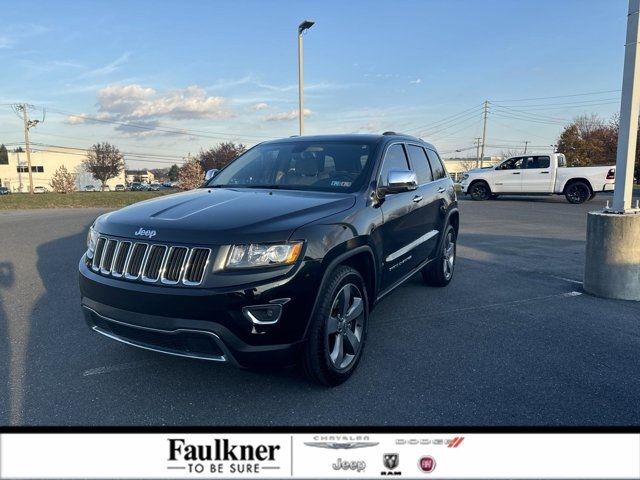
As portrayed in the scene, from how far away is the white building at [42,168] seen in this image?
294 feet

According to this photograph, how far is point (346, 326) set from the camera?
329cm

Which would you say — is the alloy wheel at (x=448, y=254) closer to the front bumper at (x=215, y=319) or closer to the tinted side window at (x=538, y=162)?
the front bumper at (x=215, y=319)

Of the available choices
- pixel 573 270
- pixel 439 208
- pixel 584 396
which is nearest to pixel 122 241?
pixel 584 396

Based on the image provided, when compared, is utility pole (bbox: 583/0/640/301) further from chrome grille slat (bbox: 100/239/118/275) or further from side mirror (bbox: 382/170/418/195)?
chrome grille slat (bbox: 100/239/118/275)

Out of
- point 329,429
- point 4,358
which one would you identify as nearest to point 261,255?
point 329,429

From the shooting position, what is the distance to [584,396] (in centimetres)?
310

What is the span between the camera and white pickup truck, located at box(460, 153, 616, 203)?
1898 cm

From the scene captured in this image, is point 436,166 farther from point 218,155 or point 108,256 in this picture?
point 218,155

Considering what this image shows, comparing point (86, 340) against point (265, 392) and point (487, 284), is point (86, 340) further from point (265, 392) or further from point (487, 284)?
point (487, 284)

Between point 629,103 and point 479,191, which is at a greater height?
point 629,103

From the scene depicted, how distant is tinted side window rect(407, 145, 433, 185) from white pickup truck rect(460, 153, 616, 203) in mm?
16335

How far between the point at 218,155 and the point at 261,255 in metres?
64.6

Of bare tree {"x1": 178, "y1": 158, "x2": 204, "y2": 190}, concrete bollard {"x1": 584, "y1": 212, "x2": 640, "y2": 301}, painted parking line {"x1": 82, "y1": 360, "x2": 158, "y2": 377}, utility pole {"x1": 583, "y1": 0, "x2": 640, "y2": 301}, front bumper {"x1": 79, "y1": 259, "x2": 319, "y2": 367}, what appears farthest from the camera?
bare tree {"x1": 178, "y1": 158, "x2": 204, "y2": 190}

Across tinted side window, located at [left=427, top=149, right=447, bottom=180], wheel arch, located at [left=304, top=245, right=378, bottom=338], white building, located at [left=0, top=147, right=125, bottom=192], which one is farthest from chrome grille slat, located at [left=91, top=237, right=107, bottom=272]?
white building, located at [left=0, top=147, right=125, bottom=192]
